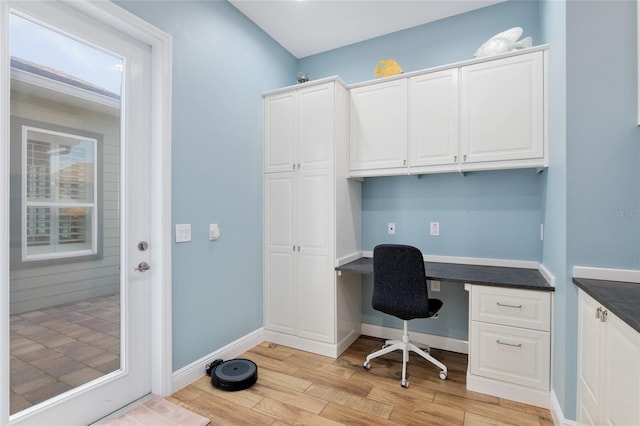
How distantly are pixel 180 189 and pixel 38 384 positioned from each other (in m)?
1.34

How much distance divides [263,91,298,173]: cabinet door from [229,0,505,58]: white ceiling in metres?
0.68

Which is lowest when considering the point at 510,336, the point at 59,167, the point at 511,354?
the point at 511,354

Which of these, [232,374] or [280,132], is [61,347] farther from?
[280,132]

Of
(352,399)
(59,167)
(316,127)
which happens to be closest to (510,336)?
(352,399)

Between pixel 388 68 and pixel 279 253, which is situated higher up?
pixel 388 68

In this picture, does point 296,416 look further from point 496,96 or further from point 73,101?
point 496,96

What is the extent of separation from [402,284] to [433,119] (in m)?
1.42

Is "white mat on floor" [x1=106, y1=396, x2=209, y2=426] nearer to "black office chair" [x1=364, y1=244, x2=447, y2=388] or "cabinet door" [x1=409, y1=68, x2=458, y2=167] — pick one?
"black office chair" [x1=364, y1=244, x2=447, y2=388]

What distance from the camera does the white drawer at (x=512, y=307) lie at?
2002mm

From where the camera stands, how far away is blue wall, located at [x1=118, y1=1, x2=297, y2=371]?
7.39ft

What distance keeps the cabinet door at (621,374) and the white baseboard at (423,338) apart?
1.53 meters

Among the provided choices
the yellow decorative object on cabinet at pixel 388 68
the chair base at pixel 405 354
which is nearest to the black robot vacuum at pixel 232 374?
the chair base at pixel 405 354

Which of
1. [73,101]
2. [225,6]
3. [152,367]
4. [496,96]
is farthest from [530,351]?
[225,6]

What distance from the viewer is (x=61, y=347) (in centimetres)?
175
